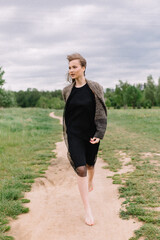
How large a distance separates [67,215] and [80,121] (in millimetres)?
1485

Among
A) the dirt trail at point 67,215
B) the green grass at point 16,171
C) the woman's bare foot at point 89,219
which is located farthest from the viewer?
the green grass at point 16,171

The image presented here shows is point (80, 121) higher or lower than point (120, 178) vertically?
higher

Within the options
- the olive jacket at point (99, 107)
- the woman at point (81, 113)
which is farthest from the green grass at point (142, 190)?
the olive jacket at point (99, 107)

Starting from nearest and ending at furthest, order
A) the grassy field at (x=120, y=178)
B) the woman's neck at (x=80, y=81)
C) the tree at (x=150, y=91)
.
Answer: the grassy field at (x=120, y=178)
the woman's neck at (x=80, y=81)
the tree at (x=150, y=91)

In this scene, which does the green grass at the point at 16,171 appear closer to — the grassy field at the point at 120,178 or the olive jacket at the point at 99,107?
the grassy field at the point at 120,178

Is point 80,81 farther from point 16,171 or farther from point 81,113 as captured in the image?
point 16,171

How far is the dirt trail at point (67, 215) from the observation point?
332 centimetres

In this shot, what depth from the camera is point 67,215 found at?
155 inches

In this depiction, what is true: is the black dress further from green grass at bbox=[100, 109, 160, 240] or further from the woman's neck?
green grass at bbox=[100, 109, 160, 240]

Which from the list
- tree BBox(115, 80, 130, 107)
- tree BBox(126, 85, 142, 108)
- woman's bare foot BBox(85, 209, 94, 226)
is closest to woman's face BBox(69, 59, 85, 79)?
woman's bare foot BBox(85, 209, 94, 226)

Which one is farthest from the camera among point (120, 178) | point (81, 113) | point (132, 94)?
point (132, 94)

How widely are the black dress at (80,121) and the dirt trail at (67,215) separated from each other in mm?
866

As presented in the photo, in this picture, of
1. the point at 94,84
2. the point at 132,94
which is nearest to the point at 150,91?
the point at 132,94

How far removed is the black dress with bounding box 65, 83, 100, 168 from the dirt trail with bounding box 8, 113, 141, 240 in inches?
34.1
